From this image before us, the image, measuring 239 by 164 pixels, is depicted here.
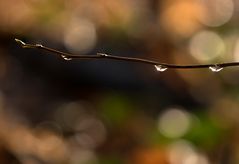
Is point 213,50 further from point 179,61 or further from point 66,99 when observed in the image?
point 66,99

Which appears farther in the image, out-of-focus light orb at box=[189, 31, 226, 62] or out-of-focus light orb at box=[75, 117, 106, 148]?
out-of-focus light orb at box=[189, 31, 226, 62]

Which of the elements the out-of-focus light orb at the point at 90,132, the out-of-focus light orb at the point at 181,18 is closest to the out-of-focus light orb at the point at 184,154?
the out-of-focus light orb at the point at 90,132

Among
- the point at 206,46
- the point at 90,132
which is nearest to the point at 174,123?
the point at 90,132

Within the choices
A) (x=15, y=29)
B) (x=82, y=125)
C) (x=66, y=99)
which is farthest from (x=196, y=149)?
(x=15, y=29)

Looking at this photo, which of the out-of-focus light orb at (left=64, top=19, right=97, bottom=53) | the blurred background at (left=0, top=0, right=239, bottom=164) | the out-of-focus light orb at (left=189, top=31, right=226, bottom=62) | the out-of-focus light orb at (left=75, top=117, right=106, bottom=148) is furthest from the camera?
the out-of-focus light orb at (left=64, top=19, right=97, bottom=53)

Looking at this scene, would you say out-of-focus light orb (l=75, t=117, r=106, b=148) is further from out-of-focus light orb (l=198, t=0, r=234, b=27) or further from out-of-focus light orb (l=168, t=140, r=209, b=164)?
out-of-focus light orb (l=198, t=0, r=234, b=27)

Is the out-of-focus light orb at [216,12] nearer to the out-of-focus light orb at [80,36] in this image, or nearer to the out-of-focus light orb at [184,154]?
the out-of-focus light orb at [80,36]

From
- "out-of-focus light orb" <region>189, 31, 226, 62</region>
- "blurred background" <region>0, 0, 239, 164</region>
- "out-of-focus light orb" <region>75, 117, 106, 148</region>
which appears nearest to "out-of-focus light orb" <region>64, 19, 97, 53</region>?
"blurred background" <region>0, 0, 239, 164</region>
